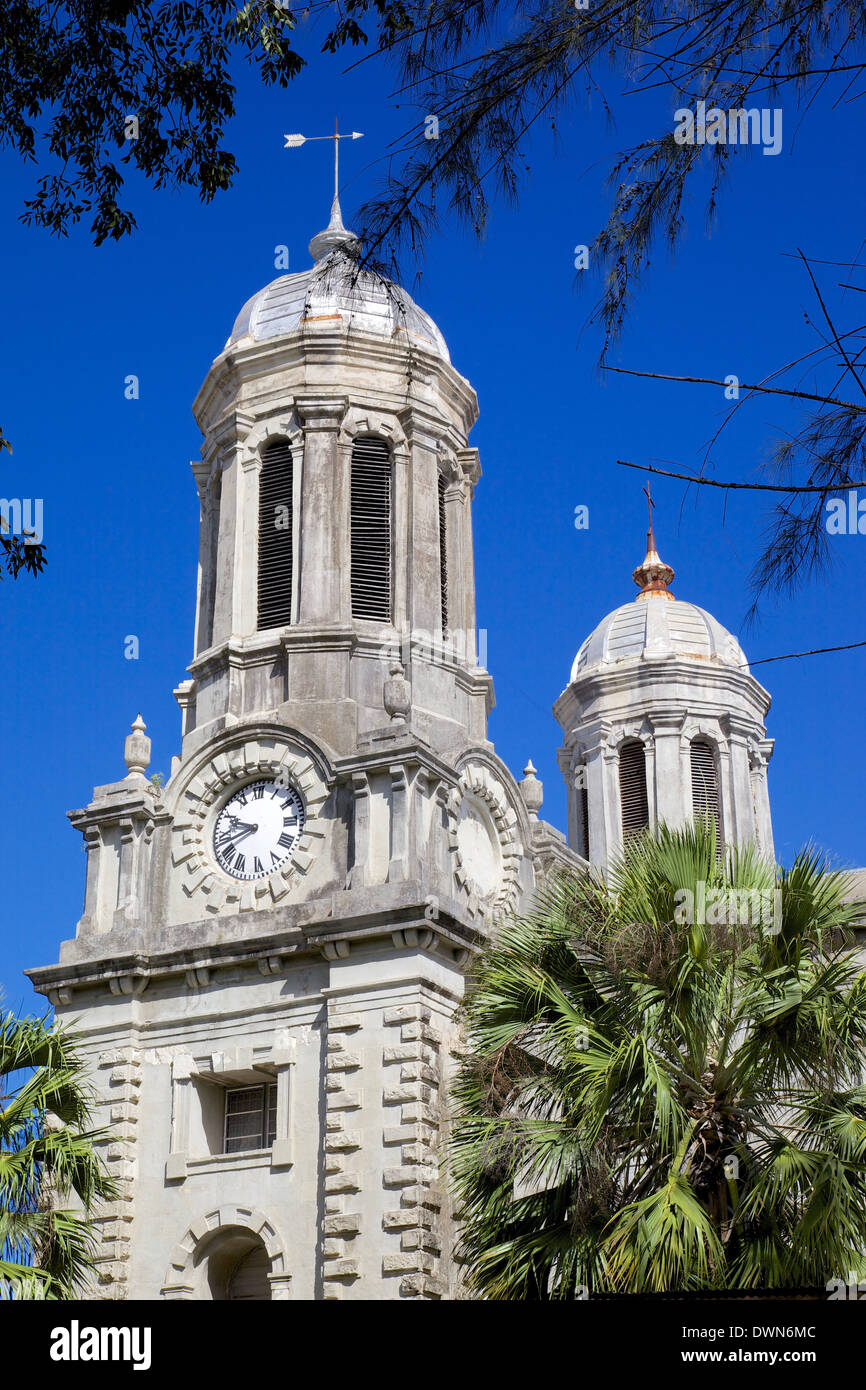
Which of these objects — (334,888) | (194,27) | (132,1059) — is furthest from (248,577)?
(194,27)

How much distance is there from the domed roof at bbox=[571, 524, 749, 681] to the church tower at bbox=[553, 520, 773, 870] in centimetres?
4

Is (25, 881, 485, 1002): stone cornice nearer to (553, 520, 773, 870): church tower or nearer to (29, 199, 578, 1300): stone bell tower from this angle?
(29, 199, 578, 1300): stone bell tower

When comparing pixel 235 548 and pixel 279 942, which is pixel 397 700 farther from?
pixel 235 548

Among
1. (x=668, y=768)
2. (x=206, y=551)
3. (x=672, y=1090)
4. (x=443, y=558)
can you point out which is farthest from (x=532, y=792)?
(x=672, y=1090)

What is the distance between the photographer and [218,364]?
3419cm

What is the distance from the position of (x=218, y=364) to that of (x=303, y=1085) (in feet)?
45.2

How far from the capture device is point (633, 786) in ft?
144

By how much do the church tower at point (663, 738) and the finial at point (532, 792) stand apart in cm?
876

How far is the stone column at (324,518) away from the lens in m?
31.1

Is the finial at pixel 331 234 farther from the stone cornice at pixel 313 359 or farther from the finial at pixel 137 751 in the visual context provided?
the finial at pixel 137 751

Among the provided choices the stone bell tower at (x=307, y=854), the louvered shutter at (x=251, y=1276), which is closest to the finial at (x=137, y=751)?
the stone bell tower at (x=307, y=854)

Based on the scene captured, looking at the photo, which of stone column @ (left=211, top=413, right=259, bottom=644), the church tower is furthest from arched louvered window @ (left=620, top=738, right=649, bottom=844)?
stone column @ (left=211, top=413, right=259, bottom=644)

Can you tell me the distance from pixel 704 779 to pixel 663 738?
1.39 metres
